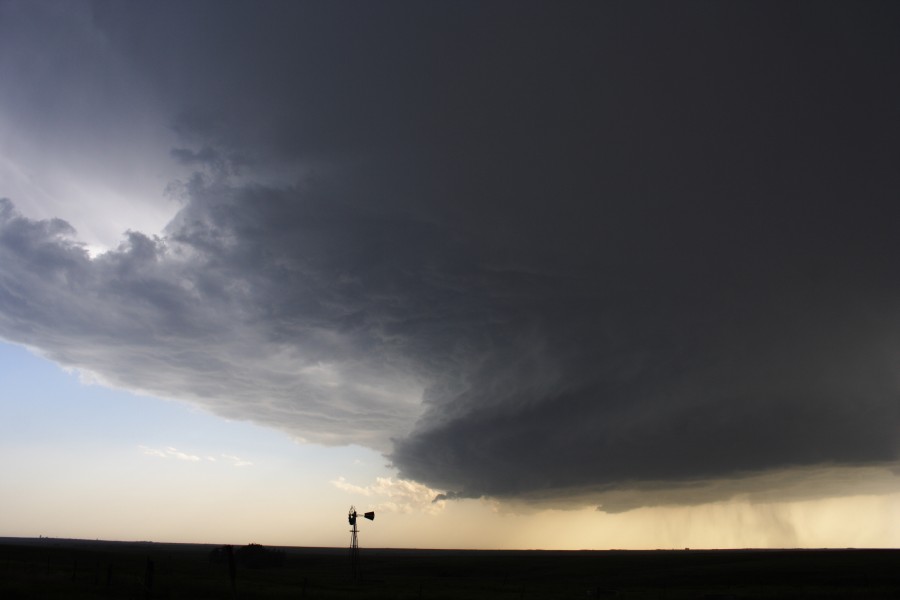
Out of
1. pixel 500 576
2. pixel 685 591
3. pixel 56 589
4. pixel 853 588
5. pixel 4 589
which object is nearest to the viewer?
pixel 4 589

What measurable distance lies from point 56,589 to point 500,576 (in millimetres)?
74998

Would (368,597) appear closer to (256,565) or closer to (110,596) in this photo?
(110,596)

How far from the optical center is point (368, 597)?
58875 millimetres

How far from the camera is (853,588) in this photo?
66.2m

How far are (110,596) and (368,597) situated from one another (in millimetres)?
21732

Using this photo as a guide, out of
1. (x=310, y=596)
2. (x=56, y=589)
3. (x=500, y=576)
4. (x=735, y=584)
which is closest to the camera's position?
(x=56, y=589)

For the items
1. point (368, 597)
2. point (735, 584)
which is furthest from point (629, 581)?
point (368, 597)

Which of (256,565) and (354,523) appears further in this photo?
(256,565)

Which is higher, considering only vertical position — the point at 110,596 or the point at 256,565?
the point at 110,596

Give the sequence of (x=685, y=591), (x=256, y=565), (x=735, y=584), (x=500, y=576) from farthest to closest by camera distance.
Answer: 1. (x=256, y=565)
2. (x=500, y=576)
3. (x=735, y=584)
4. (x=685, y=591)

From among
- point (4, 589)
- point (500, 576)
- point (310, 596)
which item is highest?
point (4, 589)

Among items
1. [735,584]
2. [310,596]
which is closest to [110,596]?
[310,596]

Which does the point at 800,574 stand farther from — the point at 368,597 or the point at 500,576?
the point at 368,597

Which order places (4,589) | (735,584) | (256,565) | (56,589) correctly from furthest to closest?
(256,565) < (735,584) < (56,589) < (4,589)
